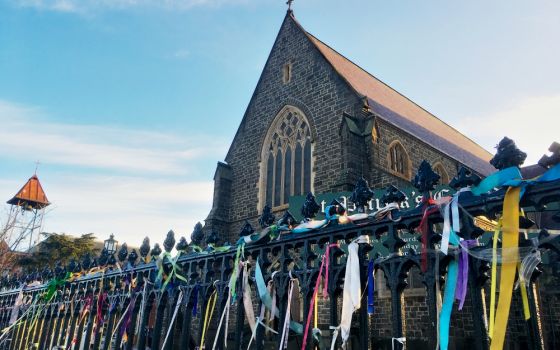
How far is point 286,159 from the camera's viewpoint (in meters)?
16.8

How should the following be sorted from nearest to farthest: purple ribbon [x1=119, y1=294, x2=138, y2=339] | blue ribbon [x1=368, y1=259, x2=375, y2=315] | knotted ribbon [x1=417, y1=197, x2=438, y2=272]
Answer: knotted ribbon [x1=417, y1=197, x2=438, y2=272], blue ribbon [x1=368, y1=259, x2=375, y2=315], purple ribbon [x1=119, y1=294, x2=138, y2=339]

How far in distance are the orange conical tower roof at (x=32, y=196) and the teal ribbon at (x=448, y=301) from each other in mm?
52770

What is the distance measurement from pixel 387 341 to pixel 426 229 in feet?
29.7

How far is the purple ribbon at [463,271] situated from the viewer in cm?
246

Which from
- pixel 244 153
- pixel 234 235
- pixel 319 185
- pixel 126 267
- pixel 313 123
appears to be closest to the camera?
pixel 126 267

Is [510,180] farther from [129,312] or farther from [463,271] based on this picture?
[129,312]

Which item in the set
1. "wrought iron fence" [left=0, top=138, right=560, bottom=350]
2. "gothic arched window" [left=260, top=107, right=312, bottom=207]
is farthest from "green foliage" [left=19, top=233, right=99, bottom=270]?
"wrought iron fence" [left=0, top=138, right=560, bottom=350]

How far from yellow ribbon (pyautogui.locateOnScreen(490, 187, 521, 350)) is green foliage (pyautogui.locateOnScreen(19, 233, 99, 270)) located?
108ft

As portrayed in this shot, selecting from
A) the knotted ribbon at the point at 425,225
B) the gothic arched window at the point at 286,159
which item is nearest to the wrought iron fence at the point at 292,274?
the knotted ribbon at the point at 425,225

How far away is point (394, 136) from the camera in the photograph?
16.3m

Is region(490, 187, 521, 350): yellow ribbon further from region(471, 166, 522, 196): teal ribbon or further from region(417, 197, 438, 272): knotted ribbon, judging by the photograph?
region(417, 197, 438, 272): knotted ribbon

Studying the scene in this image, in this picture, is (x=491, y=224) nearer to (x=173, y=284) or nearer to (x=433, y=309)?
(x=433, y=309)

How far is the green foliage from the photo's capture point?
3114cm

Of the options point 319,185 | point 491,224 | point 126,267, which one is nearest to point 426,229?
point 491,224
